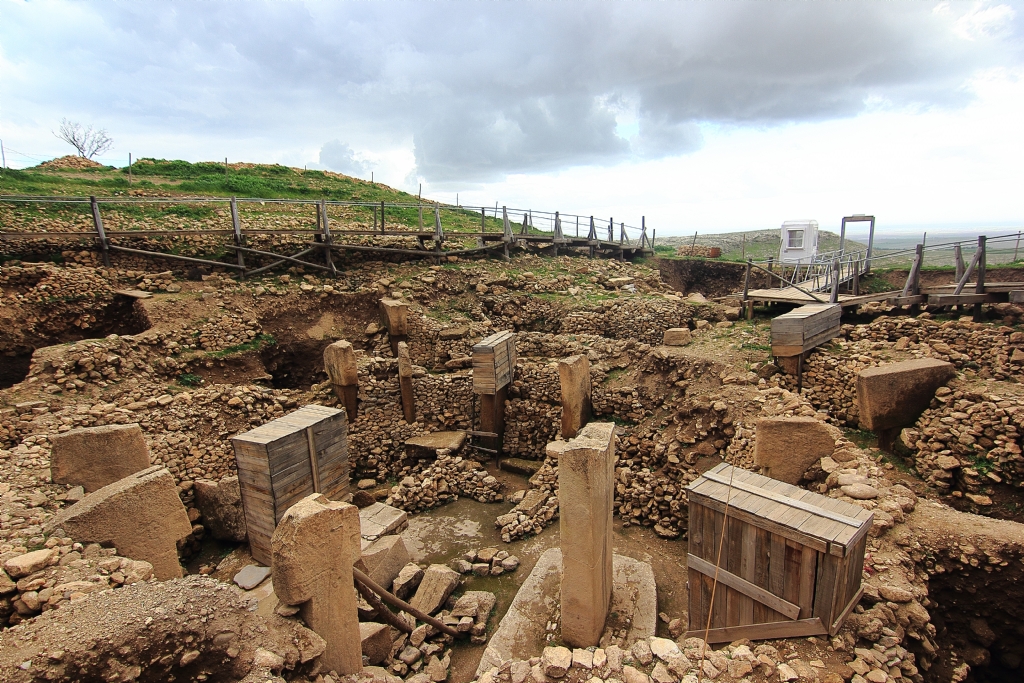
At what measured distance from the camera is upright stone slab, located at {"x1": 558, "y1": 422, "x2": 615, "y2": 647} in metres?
5.26

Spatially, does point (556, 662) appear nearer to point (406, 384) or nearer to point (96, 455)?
point (96, 455)

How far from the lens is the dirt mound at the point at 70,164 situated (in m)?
21.5

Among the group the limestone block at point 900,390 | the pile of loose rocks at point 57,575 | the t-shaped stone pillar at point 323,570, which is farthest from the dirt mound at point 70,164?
the limestone block at point 900,390

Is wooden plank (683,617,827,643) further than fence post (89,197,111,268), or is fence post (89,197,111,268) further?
fence post (89,197,111,268)

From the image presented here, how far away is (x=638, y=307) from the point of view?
583 inches

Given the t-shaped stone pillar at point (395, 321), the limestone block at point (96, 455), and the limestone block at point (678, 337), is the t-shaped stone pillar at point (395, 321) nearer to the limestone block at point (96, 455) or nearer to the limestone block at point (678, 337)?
the limestone block at point (678, 337)

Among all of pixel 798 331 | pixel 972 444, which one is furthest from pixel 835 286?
pixel 972 444

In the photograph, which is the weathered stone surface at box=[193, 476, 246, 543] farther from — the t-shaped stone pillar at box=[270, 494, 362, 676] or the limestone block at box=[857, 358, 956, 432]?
the limestone block at box=[857, 358, 956, 432]

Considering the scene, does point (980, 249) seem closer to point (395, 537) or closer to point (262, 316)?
point (395, 537)

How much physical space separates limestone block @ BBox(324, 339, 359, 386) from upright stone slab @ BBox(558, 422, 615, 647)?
278 inches

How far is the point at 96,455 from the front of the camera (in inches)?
242

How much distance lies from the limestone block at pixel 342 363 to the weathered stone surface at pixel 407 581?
16.1ft

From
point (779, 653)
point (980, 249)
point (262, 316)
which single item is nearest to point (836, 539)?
point (779, 653)

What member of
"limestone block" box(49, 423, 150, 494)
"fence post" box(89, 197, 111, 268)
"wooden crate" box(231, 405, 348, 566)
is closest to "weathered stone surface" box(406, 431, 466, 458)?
"wooden crate" box(231, 405, 348, 566)
